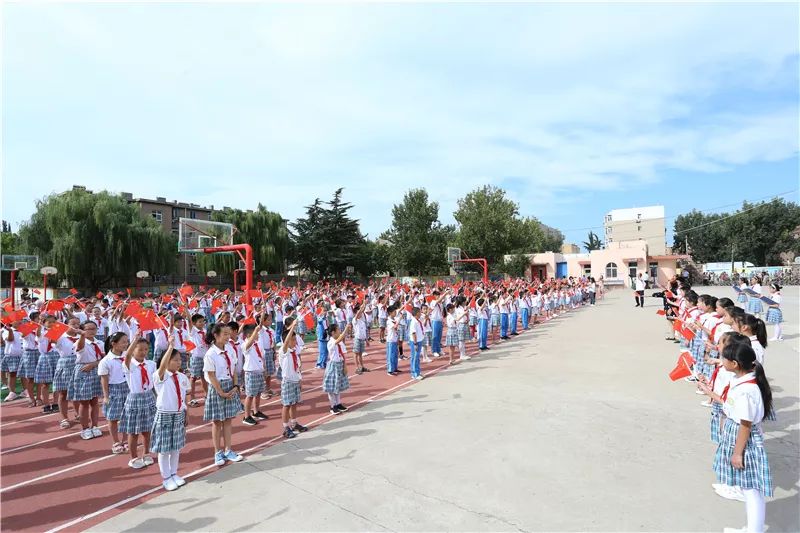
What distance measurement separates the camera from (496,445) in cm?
528

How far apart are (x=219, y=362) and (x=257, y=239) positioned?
3364 cm

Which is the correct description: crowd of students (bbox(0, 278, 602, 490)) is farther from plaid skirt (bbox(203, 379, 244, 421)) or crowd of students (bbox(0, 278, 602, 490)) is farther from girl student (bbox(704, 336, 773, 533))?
girl student (bbox(704, 336, 773, 533))

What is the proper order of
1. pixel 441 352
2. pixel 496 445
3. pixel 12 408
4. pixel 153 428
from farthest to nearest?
1. pixel 441 352
2. pixel 12 408
3. pixel 496 445
4. pixel 153 428

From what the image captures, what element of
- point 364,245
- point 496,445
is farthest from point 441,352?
point 364,245

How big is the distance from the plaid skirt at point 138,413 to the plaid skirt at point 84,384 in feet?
4.61

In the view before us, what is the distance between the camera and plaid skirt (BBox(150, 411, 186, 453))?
458 cm

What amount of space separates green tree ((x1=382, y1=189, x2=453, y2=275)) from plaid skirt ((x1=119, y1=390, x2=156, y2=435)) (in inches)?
1409

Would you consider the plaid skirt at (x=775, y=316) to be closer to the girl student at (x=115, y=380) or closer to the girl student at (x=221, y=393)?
the girl student at (x=221, y=393)

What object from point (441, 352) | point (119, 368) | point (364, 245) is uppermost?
point (364, 245)

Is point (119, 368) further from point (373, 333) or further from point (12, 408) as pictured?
point (373, 333)

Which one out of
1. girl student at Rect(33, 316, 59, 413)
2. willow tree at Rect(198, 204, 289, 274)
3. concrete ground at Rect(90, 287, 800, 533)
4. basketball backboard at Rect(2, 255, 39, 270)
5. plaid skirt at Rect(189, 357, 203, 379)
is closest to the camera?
concrete ground at Rect(90, 287, 800, 533)

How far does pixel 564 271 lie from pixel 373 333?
33.0 m

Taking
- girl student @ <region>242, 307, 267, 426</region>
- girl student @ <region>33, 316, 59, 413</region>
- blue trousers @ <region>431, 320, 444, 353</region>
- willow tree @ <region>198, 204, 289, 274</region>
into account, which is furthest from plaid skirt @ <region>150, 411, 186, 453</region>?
willow tree @ <region>198, 204, 289, 274</region>

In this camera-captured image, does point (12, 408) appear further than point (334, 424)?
Yes
